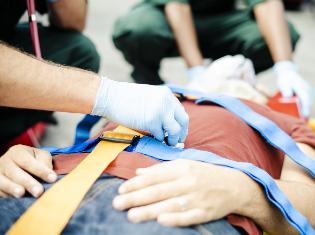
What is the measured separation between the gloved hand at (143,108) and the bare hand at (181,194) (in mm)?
154

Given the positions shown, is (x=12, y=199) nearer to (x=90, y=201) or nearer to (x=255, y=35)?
(x=90, y=201)

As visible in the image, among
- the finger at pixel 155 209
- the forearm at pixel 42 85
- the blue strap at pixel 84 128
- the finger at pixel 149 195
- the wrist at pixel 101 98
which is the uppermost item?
the forearm at pixel 42 85

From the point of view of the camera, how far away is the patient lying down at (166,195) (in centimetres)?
62

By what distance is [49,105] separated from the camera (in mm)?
832

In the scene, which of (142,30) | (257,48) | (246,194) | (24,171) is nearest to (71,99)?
(24,171)

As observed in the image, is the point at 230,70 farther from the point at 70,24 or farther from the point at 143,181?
the point at 143,181

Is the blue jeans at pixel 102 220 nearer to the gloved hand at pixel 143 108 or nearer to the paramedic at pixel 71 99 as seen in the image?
the paramedic at pixel 71 99

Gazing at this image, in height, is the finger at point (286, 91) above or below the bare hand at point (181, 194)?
below

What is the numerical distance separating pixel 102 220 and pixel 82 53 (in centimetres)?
106

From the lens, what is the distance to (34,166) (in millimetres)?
733

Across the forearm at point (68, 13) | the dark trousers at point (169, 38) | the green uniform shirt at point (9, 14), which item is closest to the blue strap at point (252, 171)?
the green uniform shirt at point (9, 14)

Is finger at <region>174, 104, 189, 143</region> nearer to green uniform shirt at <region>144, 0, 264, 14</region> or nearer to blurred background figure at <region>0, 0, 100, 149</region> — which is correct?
blurred background figure at <region>0, 0, 100, 149</region>

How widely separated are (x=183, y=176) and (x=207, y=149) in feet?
0.53

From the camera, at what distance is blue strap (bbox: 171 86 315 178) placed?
0.91m
